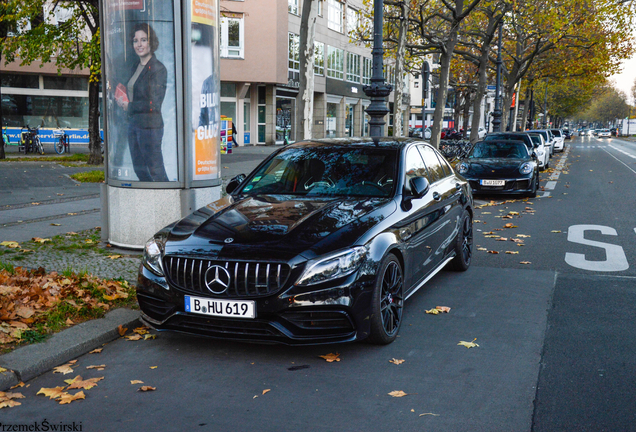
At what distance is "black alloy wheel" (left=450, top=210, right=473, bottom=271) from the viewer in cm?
710

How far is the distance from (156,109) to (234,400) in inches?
185

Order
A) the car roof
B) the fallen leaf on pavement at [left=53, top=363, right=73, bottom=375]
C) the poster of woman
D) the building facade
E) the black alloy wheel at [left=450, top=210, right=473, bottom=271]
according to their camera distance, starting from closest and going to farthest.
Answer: the fallen leaf on pavement at [left=53, top=363, right=73, bottom=375], the car roof, the black alloy wheel at [left=450, top=210, right=473, bottom=271], the poster of woman, the building facade

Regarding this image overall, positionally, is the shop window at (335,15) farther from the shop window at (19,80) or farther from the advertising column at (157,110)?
the advertising column at (157,110)

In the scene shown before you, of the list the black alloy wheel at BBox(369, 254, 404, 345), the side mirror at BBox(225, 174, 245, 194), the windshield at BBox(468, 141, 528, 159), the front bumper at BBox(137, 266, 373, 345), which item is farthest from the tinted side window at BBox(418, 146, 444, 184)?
the windshield at BBox(468, 141, 528, 159)

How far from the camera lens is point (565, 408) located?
3645 millimetres

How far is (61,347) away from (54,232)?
4853 millimetres

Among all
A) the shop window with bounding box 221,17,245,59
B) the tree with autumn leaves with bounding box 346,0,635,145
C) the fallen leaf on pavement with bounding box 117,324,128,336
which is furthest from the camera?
the shop window with bounding box 221,17,245,59

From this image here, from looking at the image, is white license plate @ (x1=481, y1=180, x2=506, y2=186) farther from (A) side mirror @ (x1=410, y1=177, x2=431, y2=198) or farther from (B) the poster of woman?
(A) side mirror @ (x1=410, y1=177, x2=431, y2=198)

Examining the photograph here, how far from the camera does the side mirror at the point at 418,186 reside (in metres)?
5.50

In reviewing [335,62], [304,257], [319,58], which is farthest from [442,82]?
[335,62]

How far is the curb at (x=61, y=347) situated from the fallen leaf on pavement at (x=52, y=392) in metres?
0.28

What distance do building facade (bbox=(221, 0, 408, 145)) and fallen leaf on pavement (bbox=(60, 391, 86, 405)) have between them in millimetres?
29345

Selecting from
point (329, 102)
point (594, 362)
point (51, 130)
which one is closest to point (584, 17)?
point (329, 102)

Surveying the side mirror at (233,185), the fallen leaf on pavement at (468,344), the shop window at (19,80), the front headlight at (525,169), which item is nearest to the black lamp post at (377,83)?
the front headlight at (525,169)
